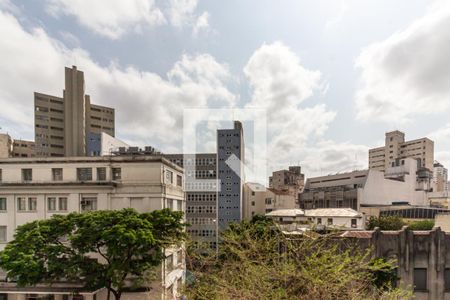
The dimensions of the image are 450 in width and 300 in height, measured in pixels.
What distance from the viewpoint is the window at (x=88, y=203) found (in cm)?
1337

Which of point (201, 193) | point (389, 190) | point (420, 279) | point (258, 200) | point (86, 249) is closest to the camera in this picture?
point (86, 249)

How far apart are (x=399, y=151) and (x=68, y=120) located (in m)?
79.6

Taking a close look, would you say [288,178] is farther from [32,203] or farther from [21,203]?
[21,203]

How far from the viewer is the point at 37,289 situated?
11.6m

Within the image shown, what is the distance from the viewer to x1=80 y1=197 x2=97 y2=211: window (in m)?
13.4

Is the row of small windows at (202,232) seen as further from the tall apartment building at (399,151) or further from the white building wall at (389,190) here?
the tall apartment building at (399,151)

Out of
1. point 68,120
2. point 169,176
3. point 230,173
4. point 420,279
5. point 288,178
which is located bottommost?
point 420,279

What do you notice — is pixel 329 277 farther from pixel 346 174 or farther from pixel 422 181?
pixel 422 181

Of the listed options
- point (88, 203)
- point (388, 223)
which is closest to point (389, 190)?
point (388, 223)

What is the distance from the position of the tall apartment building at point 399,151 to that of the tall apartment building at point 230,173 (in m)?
46.7

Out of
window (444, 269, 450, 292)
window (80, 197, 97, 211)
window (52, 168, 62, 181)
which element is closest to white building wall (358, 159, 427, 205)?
window (444, 269, 450, 292)

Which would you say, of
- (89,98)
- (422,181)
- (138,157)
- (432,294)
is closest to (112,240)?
(138,157)

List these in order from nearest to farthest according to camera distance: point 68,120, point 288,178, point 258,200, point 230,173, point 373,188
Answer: point 230,173
point 258,200
point 68,120
point 373,188
point 288,178

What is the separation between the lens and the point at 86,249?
10406 millimetres
